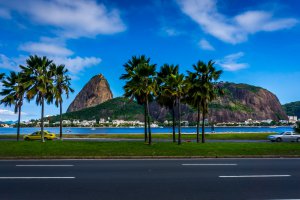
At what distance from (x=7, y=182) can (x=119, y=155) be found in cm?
860

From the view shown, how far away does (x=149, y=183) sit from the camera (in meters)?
9.53

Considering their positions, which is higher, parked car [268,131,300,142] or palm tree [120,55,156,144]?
palm tree [120,55,156,144]

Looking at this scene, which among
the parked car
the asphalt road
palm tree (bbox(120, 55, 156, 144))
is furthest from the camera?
the parked car

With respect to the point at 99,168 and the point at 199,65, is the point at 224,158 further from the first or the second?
the point at 199,65

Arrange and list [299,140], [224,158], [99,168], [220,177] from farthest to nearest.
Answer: [299,140], [224,158], [99,168], [220,177]

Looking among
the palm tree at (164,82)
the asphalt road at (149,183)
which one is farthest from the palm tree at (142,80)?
the asphalt road at (149,183)

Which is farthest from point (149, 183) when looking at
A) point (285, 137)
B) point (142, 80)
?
point (285, 137)

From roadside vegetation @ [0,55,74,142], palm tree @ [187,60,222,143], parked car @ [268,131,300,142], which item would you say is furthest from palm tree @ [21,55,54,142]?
parked car @ [268,131,300,142]

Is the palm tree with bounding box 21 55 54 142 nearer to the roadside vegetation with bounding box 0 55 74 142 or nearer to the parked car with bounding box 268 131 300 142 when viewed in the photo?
the roadside vegetation with bounding box 0 55 74 142

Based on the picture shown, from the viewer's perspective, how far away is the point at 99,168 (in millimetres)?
12875

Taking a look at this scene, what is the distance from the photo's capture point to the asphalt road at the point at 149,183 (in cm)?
796

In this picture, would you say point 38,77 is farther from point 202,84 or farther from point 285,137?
point 285,137

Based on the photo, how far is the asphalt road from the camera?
7961mm

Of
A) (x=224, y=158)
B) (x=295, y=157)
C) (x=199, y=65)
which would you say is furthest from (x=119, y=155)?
(x=199, y=65)
